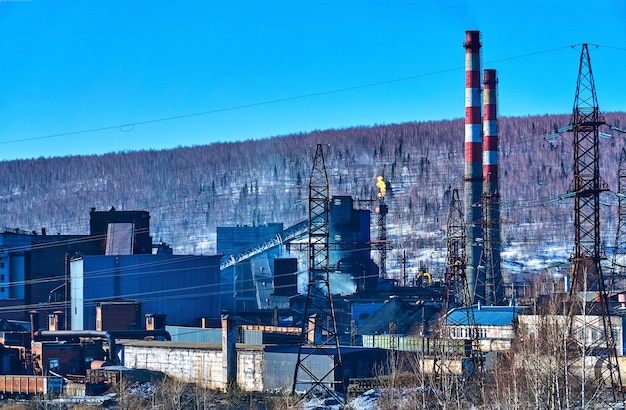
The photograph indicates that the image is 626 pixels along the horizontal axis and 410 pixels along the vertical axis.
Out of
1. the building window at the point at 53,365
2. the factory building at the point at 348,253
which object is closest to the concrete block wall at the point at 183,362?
the building window at the point at 53,365

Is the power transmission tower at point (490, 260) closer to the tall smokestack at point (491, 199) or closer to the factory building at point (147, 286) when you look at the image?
the tall smokestack at point (491, 199)

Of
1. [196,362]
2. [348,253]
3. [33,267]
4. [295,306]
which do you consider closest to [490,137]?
[348,253]

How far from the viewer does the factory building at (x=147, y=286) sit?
121 feet

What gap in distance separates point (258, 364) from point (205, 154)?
6982 centimetres

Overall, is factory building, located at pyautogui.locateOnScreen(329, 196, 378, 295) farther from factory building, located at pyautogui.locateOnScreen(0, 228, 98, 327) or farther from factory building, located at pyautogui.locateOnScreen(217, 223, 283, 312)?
factory building, located at pyautogui.locateOnScreen(0, 228, 98, 327)

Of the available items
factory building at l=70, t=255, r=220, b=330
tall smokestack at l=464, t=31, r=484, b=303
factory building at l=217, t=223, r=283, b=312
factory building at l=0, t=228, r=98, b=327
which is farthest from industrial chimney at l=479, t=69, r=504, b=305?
factory building at l=0, t=228, r=98, b=327

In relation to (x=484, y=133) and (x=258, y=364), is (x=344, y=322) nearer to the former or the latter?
(x=484, y=133)

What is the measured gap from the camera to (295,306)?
40875 millimetres

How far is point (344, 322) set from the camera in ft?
132

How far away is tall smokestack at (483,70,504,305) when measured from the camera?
1550 inches

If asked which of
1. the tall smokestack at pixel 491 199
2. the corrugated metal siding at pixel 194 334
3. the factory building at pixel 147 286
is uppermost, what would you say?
the tall smokestack at pixel 491 199

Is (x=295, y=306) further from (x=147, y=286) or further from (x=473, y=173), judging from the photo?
(x=473, y=173)

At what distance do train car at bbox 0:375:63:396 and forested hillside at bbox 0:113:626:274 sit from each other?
44.0 metres

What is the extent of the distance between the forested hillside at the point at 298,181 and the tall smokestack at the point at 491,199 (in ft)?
86.8
